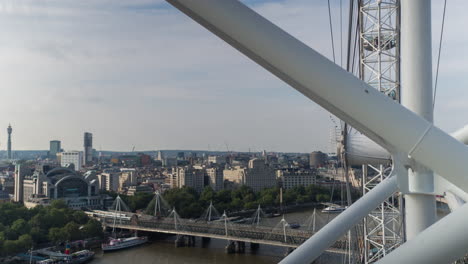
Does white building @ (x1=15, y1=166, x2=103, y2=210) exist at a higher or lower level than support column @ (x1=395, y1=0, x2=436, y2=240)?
lower

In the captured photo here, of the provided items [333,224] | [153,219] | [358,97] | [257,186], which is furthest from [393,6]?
[257,186]

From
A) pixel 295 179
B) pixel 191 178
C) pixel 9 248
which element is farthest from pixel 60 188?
pixel 295 179

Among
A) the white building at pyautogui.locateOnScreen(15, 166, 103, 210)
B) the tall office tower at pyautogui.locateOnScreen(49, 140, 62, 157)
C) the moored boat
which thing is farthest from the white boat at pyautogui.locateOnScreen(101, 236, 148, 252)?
the tall office tower at pyautogui.locateOnScreen(49, 140, 62, 157)

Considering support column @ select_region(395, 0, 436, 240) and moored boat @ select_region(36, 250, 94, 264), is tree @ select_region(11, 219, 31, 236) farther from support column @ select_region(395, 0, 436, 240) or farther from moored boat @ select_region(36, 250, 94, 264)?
support column @ select_region(395, 0, 436, 240)

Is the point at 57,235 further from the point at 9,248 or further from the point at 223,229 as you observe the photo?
the point at 223,229

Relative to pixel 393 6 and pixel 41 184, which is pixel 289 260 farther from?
pixel 41 184

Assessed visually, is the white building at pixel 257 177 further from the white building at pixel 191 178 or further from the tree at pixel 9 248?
the tree at pixel 9 248

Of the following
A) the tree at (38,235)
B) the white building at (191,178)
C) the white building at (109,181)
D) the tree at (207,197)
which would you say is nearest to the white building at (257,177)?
the white building at (191,178)
